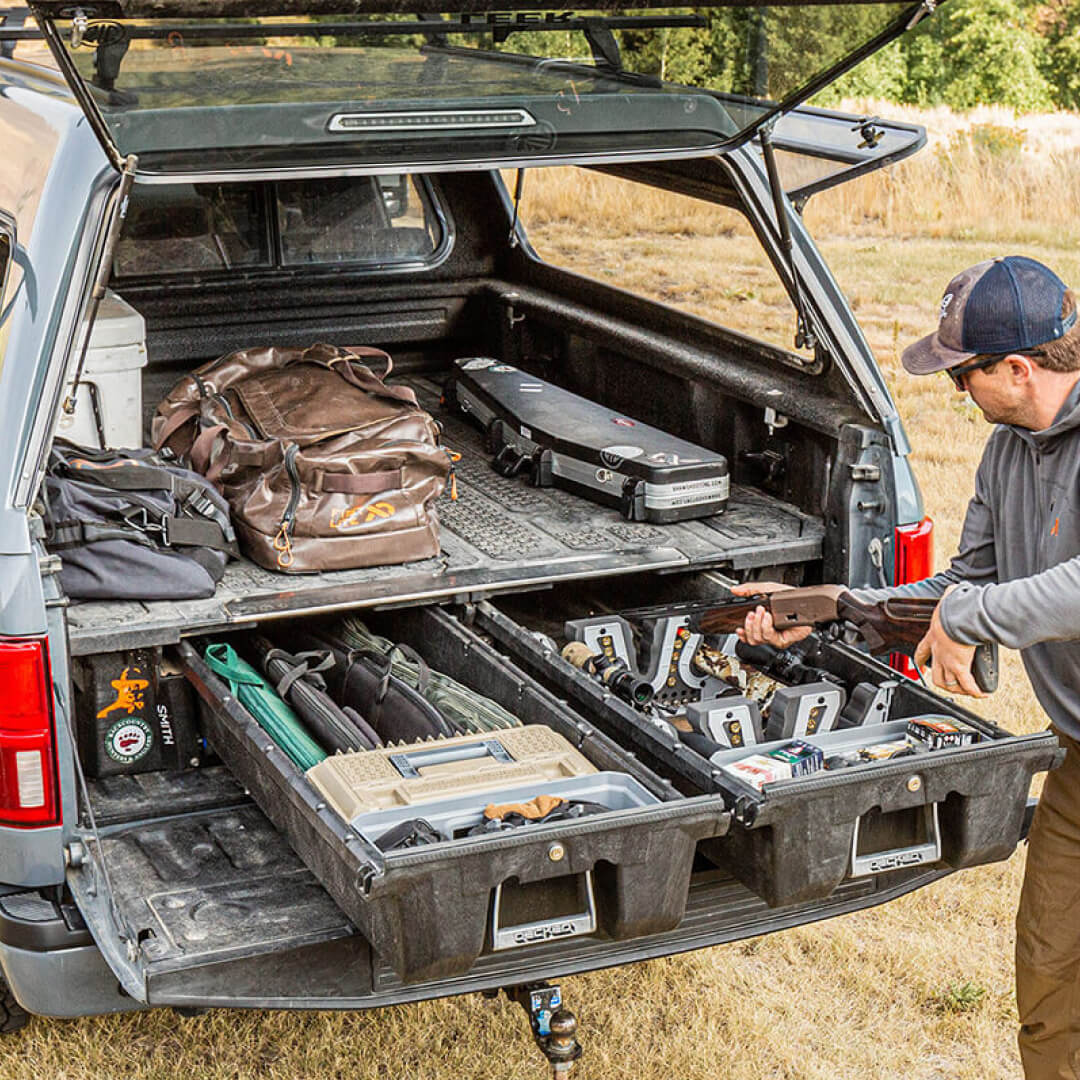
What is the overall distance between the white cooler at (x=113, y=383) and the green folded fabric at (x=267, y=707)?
4.33 feet

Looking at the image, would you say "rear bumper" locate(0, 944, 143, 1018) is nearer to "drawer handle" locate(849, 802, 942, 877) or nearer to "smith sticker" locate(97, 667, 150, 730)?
"smith sticker" locate(97, 667, 150, 730)

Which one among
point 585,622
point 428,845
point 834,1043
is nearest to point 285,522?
point 585,622

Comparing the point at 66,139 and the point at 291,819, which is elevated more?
the point at 66,139

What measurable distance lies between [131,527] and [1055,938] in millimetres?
2307

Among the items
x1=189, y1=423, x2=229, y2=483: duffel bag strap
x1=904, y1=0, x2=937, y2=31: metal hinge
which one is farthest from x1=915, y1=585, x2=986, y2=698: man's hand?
x1=189, y1=423, x2=229, y2=483: duffel bag strap

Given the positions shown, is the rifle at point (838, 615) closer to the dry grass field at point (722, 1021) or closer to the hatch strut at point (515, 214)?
the dry grass field at point (722, 1021)

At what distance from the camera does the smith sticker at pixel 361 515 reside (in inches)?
160

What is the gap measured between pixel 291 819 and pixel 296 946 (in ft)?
0.83

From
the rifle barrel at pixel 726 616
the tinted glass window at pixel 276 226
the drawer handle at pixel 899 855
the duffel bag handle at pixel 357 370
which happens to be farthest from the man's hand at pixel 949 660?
the tinted glass window at pixel 276 226

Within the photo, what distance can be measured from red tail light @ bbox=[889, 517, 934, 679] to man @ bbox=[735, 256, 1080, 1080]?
13.4 inches

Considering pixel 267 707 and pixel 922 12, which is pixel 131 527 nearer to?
pixel 267 707

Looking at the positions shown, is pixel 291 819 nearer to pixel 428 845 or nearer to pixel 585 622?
pixel 428 845

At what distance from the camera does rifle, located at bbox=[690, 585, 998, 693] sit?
3412 mm

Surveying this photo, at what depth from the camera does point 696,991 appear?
163 inches
